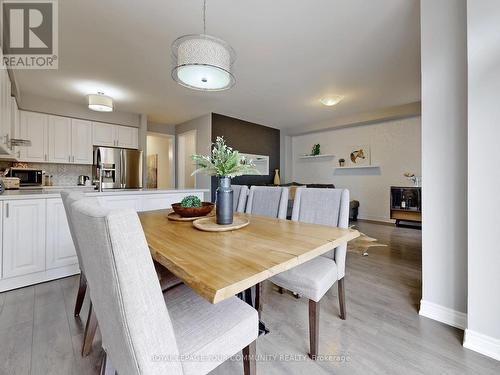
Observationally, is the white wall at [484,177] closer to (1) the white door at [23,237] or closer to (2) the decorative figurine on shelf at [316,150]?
(1) the white door at [23,237]

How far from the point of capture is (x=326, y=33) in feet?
7.80

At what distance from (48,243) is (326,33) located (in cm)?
359

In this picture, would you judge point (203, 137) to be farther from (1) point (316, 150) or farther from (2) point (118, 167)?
(1) point (316, 150)

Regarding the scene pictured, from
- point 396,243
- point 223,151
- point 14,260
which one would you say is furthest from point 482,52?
point 14,260

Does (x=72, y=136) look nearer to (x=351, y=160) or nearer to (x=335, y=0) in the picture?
(x=335, y=0)

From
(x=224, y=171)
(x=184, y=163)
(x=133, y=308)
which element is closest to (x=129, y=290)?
(x=133, y=308)

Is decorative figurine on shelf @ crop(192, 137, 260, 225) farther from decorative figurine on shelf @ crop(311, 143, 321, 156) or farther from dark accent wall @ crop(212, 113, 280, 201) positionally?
decorative figurine on shelf @ crop(311, 143, 321, 156)

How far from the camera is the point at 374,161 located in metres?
5.57

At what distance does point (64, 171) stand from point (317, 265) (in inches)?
206

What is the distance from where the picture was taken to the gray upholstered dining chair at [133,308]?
533 millimetres

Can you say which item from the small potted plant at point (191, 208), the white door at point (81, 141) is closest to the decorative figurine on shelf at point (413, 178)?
the small potted plant at point (191, 208)

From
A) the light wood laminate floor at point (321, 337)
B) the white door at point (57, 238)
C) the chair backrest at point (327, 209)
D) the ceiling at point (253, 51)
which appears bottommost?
the light wood laminate floor at point (321, 337)

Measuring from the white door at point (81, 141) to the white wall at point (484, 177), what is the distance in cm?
552

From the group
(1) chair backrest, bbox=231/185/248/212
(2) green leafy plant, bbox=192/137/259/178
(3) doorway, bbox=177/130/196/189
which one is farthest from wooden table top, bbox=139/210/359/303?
(3) doorway, bbox=177/130/196/189
